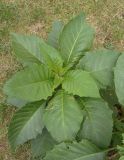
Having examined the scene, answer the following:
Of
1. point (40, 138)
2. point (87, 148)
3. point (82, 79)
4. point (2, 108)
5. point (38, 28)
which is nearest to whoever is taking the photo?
point (82, 79)

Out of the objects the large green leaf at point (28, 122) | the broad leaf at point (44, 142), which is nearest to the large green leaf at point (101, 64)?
the large green leaf at point (28, 122)

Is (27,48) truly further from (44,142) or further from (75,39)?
(44,142)

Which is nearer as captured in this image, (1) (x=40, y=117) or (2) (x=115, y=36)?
(1) (x=40, y=117)

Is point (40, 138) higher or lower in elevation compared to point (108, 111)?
lower

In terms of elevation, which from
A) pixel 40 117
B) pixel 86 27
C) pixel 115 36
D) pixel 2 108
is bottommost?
pixel 2 108

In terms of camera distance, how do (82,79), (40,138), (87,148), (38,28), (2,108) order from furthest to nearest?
(38,28), (2,108), (40,138), (87,148), (82,79)

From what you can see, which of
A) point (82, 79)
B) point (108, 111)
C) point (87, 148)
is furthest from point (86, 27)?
point (87, 148)

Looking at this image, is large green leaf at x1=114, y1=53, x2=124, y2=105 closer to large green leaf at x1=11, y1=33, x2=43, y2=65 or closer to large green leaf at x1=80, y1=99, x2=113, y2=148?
large green leaf at x1=80, y1=99, x2=113, y2=148

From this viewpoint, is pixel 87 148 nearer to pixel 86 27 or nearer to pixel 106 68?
pixel 106 68

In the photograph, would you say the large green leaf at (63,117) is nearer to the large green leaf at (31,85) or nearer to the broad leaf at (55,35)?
the large green leaf at (31,85)
